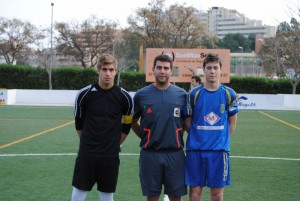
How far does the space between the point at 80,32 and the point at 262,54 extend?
21.6m

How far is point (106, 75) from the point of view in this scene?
461cm

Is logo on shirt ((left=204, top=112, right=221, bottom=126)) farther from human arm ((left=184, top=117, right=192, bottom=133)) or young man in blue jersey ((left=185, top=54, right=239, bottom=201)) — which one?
human arm ((left=184, top=117, right=192, bottom=133))

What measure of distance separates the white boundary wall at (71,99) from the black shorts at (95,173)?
68.8ft

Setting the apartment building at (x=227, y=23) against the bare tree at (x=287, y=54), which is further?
the apartment building at (x=227, y=23)

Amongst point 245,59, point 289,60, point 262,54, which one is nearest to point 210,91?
point 289,60

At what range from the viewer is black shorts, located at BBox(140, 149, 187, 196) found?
457cm

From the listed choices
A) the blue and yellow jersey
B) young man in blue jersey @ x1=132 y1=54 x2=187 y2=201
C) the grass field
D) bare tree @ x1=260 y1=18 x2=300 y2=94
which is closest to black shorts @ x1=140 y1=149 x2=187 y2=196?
young man in blue jersey @ x1=132 y1=54 x2=187 y2=201

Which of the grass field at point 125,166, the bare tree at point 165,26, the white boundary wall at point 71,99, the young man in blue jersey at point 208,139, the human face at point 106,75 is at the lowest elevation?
the grass field at point 125,166

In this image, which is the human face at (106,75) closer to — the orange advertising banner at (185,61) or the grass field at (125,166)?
the grass field at (125,166)

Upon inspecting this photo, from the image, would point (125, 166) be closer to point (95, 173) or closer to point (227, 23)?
point (95, 173)

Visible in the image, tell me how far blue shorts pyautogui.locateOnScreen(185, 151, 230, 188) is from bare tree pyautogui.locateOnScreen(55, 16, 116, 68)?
46.1 m

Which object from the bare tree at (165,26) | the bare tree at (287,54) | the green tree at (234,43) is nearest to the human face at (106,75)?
A: the bare tree at (287,54)

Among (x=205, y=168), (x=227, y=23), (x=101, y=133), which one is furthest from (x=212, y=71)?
(x=227, y=23)

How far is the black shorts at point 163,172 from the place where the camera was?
457cm
